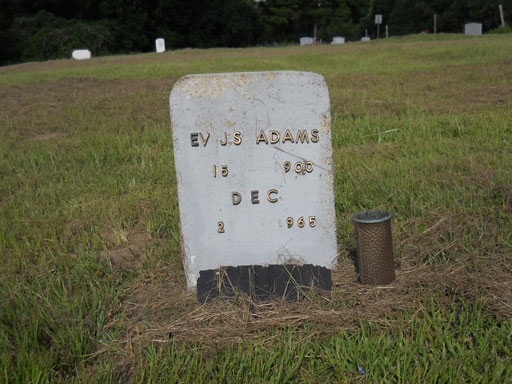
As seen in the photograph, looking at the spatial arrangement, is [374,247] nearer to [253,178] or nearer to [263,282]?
[263,282]

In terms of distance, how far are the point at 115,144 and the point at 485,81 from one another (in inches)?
240

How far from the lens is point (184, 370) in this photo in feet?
6.91

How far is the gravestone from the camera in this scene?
270 centimetres

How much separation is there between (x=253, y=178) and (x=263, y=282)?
51 centimetres

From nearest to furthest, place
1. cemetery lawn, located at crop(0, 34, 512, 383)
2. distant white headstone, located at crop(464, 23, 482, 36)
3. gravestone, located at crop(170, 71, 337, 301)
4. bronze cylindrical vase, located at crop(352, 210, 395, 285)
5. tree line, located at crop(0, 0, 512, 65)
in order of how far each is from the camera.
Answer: cemetery lawn, located at crop(0, 34, 512, 383) → bronze cylindrical vase, located at crop(352, 210, 395, 285) → gravestone, located at crop(170, 71, 337, 301) → distant white headstone, located at crop(464, 23, 482, 36) → tree line, located at crop(0, 0, 512, 65)

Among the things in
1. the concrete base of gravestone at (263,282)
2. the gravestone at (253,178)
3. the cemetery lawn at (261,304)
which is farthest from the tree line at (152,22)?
the concrete base of gravestone at (263,282)

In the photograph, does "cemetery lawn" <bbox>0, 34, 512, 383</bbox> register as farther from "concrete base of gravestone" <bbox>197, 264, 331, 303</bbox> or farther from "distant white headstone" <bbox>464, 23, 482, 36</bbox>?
"distant white headstone" <bbox>464, 23, 482, 36</bbox>

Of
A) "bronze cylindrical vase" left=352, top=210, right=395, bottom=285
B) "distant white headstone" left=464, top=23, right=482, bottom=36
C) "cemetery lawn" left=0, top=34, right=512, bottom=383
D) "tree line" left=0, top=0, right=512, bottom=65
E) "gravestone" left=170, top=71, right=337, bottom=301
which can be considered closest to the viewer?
"cemetery lawn" left=0, top=34, right=512, bottom=383

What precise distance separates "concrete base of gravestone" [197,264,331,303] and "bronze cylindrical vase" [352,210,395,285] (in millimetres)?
183

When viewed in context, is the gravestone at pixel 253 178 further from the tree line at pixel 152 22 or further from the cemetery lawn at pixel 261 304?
the tree line at pixel 152 22

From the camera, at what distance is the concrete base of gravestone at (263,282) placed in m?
2.59

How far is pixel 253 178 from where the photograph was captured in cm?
277

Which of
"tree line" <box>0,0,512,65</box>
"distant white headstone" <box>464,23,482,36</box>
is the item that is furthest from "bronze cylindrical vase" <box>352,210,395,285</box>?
"tree line" <box>0,0,512,65</box>

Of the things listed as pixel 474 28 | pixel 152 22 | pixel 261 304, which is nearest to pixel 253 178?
pixel 261 304
